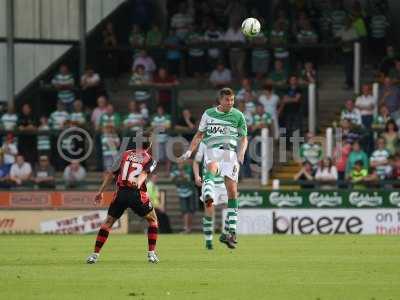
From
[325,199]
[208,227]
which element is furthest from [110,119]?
[208,227]

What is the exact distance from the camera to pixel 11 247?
20.4m

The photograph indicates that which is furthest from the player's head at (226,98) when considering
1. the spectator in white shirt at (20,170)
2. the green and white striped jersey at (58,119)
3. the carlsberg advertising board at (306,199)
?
the green and white striped jersey at (58,119)

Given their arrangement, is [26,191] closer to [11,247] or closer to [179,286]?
[11,247]

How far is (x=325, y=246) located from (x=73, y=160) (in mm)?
12873

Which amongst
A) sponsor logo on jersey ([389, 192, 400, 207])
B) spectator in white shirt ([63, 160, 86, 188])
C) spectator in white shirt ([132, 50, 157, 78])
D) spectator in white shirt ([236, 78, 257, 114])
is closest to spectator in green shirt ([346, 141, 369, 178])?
sponsor logo on jersey ([389, 192, 400, 207])

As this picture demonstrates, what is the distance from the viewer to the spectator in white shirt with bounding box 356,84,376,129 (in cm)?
3014

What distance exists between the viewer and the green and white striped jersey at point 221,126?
717 inches

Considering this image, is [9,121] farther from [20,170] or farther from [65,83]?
[65,83]

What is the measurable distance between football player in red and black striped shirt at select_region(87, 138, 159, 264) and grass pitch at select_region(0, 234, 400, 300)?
37cm

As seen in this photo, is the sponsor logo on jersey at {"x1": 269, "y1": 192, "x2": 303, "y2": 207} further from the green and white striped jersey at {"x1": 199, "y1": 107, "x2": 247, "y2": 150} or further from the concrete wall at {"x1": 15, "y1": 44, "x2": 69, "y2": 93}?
the green and white striped jersey at {"x1": 199, "y1": 107, "x2": 247, "y2": 150}

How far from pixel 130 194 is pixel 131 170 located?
1.06 ft

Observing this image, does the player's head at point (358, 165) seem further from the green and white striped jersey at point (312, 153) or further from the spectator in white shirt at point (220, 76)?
the spectator in white shirt at point (220, 76)

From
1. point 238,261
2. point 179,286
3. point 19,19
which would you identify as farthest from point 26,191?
point 179,286

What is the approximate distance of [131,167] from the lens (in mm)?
16031
